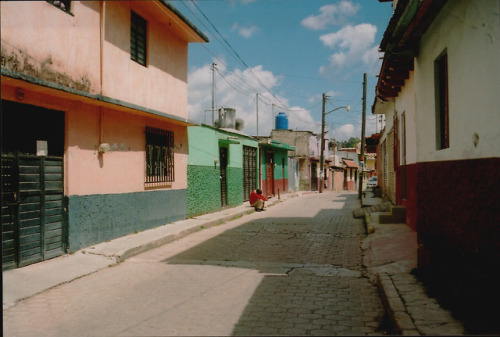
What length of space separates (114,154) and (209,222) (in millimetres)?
4276

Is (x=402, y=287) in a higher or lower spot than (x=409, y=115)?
lower

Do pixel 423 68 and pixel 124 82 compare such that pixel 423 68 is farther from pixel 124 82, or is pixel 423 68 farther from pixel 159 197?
pixel 159 197

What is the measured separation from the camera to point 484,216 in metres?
3.91

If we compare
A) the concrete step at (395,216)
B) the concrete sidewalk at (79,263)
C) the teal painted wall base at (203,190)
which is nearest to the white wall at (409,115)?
the concrete step at (395,216)

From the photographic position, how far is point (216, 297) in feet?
17.2

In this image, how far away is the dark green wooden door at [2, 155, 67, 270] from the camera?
6.19m

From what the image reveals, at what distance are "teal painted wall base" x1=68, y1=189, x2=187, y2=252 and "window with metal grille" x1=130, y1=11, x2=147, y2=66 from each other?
3.34 meters

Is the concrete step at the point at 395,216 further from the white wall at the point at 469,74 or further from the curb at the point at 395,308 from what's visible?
the curb at the point at 395,308

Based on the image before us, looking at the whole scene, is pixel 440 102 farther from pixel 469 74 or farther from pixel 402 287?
pixel 402 287

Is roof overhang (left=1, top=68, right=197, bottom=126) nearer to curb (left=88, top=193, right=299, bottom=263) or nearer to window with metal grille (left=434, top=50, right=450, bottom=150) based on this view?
curb (left=88, top=193, right=299, bottom=263)

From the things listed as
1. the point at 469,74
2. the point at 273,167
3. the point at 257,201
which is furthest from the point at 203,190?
the point at 273,167

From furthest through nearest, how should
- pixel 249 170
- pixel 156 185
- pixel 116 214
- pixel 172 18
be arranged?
pixel 249 170 < pixel 156 185 < pixel 172 18 < pixel 116 214

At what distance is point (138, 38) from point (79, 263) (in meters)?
5.54

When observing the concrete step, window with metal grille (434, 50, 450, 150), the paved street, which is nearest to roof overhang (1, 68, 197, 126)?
the paved street
